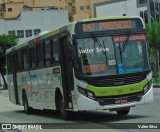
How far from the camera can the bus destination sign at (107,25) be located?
626 inches

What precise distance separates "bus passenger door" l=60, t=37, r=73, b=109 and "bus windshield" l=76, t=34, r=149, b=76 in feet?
2.50

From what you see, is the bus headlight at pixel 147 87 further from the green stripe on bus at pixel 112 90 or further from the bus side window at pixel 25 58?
the bus side window at pixel 25 58

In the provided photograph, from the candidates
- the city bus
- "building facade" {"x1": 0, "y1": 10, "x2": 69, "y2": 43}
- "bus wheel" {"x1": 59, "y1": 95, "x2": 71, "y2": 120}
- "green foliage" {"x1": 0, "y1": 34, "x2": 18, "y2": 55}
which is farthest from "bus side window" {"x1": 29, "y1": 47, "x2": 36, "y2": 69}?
"building facade" {"x1": 0, "y1": 10, "x2": 69, "y2": 43}

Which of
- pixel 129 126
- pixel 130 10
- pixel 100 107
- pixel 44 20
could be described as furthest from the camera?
pixel 44 20

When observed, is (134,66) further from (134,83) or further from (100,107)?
(100,107)

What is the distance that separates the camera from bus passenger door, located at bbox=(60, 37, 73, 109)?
1633 cm

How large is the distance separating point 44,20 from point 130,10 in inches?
749

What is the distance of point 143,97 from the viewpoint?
15820mm

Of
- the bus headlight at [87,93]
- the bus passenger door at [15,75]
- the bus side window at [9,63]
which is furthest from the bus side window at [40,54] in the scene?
the bus side window at [9,63]

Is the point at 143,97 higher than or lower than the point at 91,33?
lower

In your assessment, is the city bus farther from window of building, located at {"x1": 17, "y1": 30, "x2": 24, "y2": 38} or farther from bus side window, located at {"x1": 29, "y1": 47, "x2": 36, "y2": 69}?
window of building, located at {"x1": 17, "y1": 30, "x2": 24, "y2": 38}

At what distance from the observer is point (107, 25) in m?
16.0

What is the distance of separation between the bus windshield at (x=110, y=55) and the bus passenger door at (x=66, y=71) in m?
0.76

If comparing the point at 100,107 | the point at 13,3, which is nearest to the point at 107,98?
the point at 100,107
